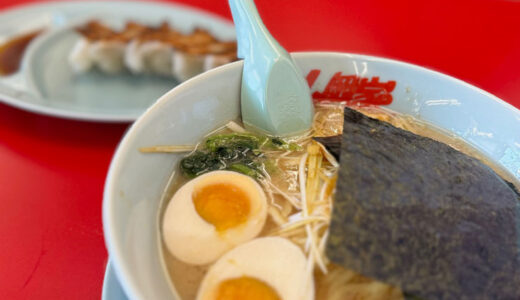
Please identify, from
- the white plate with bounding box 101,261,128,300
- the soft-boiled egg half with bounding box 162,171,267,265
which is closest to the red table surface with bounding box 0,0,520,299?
the white plate with bounding box 101,261,128,300

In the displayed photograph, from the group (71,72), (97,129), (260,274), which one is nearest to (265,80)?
(260,274)

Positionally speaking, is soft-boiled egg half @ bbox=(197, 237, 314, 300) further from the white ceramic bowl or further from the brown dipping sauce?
the brown dipping sauce

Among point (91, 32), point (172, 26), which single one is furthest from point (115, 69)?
point (172, 26)

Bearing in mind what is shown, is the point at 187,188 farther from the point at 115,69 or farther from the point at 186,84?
the point at 115,69

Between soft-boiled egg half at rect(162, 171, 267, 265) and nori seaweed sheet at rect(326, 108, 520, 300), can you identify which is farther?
soft-boiled egg half at rect(162, 171, 267, 265)

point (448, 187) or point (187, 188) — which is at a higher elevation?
point (448, 187)

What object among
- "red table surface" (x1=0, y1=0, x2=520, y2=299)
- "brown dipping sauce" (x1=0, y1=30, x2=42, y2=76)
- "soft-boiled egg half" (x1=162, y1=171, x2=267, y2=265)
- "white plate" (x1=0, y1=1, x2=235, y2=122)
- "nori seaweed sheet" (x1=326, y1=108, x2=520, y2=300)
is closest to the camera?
"nori seaweed sheet" (x1=326, y1=108, x2=520, y2=300)

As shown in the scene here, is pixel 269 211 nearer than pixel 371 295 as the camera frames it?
No

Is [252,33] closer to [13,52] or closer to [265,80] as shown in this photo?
[265,80]
